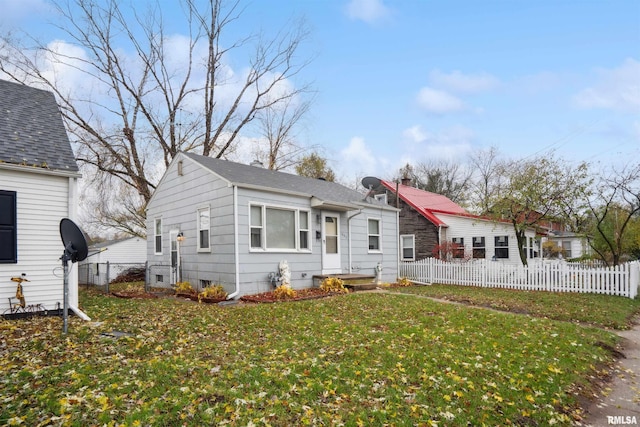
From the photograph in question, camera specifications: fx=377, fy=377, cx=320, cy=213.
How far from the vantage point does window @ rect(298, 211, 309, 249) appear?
41.4ft

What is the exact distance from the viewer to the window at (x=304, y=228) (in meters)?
12.6

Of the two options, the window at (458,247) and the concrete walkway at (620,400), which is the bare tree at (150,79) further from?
the concrete walkway at (620,400)

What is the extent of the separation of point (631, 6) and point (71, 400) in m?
15.2

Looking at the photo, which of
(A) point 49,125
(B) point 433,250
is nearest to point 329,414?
(A) point 49,125

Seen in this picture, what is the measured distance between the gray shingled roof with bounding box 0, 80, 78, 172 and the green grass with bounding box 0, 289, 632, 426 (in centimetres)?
321

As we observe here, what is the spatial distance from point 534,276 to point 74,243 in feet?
45.8

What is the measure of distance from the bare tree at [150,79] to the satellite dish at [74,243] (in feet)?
54.9

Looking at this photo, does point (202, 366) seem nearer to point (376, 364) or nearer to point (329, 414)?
point (329, 414)

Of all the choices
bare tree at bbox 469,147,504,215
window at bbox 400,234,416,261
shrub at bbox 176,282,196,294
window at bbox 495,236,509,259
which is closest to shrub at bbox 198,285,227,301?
shrub at bbox 176,282,196,294

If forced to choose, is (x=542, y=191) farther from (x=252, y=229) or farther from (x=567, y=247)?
(x=567, y=247)

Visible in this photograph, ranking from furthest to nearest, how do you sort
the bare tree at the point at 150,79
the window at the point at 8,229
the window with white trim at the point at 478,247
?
the bare tree at the point at 150,79
the window with white trim at the point at 478,247
the window at the point at 8,229

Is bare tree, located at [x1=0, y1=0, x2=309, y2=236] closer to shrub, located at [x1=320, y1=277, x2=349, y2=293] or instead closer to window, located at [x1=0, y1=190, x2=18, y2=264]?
shrub, located at [x1=320, y1=277, x2=349, y2=293]

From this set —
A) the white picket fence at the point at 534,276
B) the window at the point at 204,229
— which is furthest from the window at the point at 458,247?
the window at the point at 204,229

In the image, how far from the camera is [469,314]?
823cm
